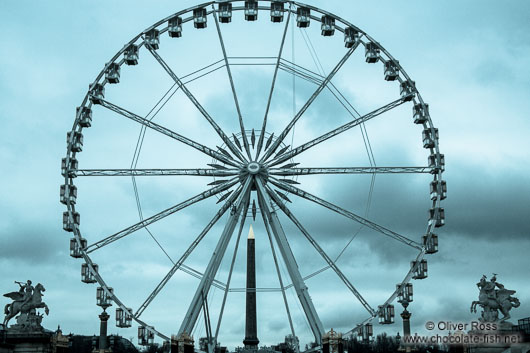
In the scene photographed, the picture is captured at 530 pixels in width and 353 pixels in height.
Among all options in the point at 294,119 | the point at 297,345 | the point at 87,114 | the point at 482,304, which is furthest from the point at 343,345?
the point at 87,114

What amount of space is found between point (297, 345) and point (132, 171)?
1176 cm

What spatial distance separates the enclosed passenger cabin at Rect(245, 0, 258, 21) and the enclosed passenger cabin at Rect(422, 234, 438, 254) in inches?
572

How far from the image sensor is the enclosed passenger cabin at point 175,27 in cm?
4509

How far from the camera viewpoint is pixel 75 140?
44.0 meters

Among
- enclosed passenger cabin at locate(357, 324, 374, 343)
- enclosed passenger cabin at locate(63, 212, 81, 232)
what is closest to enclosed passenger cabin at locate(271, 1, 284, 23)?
enclosed passenger cabin at locate(63, 212, 81, 232)

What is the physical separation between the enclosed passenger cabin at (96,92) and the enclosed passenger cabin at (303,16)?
10798mm

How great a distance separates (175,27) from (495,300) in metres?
21.6

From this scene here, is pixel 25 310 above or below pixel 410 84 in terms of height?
below

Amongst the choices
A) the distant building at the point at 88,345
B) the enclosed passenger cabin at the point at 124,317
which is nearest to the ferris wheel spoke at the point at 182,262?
the enclosed passenger cabin at the point at 124,317

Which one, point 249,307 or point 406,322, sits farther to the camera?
point 249,307

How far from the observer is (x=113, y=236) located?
41.3 metres

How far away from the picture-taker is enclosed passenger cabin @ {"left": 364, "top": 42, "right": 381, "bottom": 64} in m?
44.8

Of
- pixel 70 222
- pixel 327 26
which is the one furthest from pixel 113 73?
pixel 327 26

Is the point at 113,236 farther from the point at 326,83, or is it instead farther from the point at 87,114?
the point at 326,83
